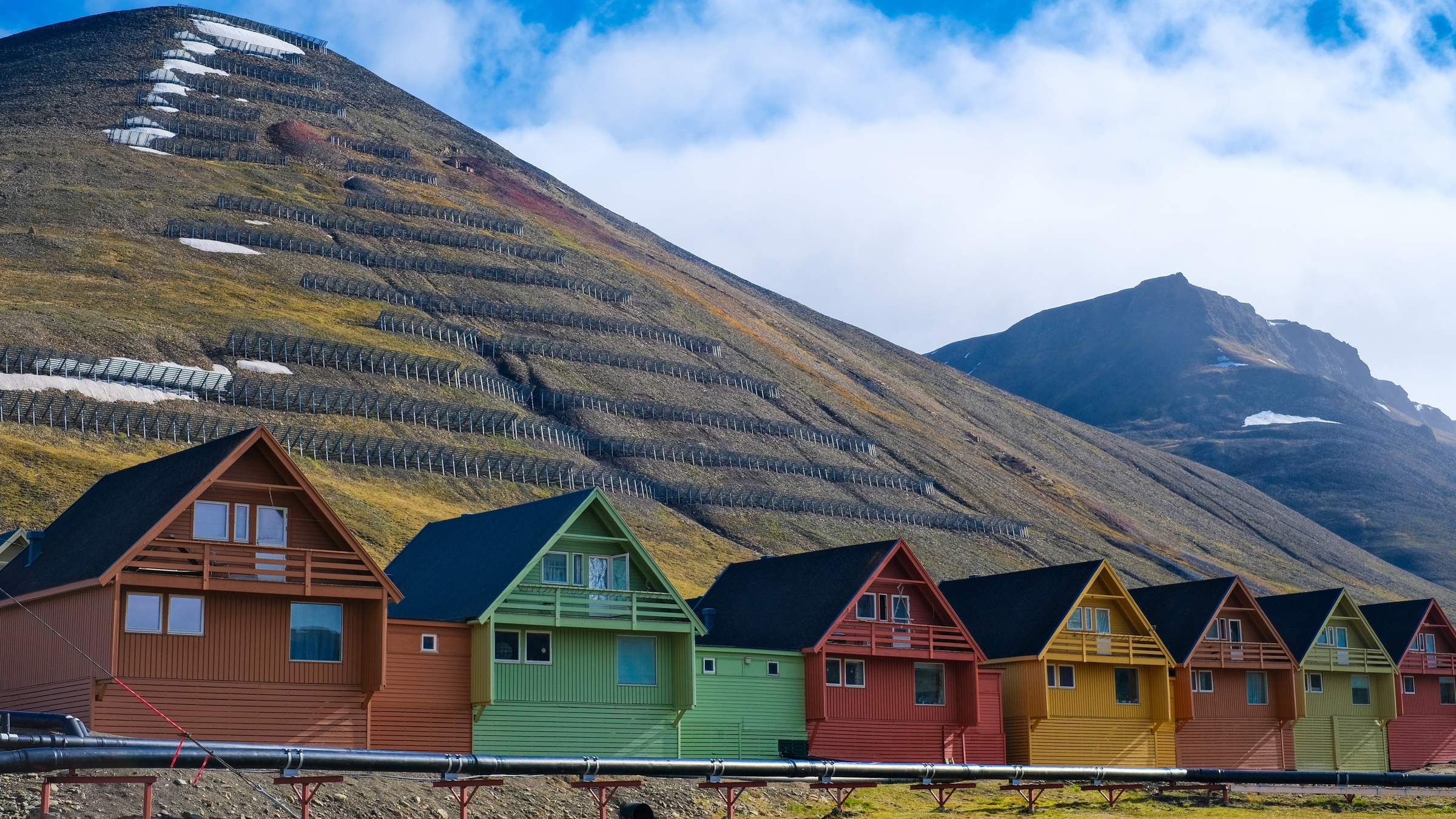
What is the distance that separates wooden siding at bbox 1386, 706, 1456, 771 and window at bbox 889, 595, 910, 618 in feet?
94.2

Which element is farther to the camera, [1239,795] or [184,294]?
[184,294]

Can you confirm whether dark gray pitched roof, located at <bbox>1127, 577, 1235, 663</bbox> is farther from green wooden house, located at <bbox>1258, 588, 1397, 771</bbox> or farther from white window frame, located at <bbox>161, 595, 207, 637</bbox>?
white window frame, located at <bbox>161, 595, 207, 637</bbox>

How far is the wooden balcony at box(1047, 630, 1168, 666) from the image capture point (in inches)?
2232

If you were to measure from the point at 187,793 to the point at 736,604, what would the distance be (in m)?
29.0

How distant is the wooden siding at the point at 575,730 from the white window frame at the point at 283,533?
7.76 meters

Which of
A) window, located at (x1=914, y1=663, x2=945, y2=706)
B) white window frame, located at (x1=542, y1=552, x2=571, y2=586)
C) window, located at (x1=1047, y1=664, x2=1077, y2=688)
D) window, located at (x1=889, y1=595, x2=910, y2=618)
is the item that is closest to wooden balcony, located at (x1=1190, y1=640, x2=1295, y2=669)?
window, located at (x1=1047, y1=664, x2=1077, y2=688)

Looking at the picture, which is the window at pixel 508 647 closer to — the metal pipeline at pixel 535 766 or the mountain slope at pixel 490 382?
the metal pipeline at pixel 535 766

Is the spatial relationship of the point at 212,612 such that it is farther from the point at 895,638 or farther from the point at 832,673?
the point at 895,638

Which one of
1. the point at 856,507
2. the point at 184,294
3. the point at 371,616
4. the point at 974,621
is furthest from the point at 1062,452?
the point at 371,616

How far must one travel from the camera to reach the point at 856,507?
13462cm

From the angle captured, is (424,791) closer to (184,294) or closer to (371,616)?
(371,616)

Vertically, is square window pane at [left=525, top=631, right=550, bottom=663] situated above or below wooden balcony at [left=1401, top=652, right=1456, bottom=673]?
above

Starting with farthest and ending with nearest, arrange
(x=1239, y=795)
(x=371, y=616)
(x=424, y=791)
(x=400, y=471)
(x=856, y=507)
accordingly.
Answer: (x=856, y=507) < (x=400, y=471) < (x=1239, y=795) < (x=371, y=616) < (x=424, y=791)

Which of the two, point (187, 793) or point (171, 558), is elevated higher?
point (171, 558)
